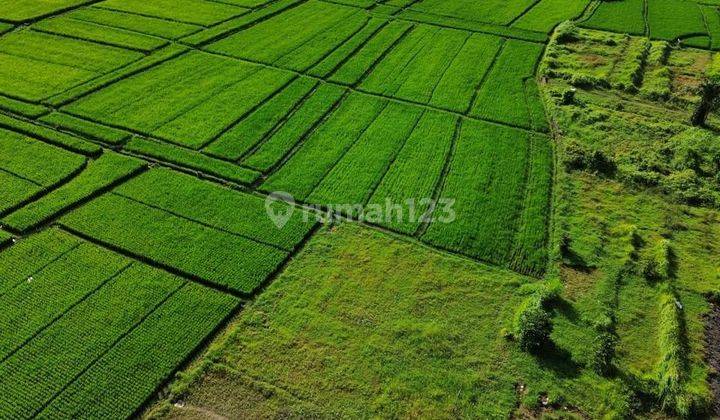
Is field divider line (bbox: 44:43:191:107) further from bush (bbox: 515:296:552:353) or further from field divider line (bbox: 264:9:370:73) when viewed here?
bush (bbox: 515:296:552:353)

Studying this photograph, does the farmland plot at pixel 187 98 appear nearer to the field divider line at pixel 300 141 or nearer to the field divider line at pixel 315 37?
the field divider line at pixel 315 37

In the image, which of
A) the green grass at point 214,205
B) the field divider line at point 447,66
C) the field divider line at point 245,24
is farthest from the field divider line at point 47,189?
the field divider line at point 447,66

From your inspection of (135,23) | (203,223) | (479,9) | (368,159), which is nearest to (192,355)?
(203,223)

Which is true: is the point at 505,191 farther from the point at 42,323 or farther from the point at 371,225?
the point at 42,323

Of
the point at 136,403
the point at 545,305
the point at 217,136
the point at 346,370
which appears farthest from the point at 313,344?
the point at 217,136

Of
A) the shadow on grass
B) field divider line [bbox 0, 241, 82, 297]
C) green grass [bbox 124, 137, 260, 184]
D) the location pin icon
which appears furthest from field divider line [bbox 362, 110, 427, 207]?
field divider line [bbox 0, 241, 82, 297]

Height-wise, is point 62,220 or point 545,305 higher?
point 62,220

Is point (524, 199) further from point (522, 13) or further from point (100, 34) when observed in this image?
point (100, 34)
